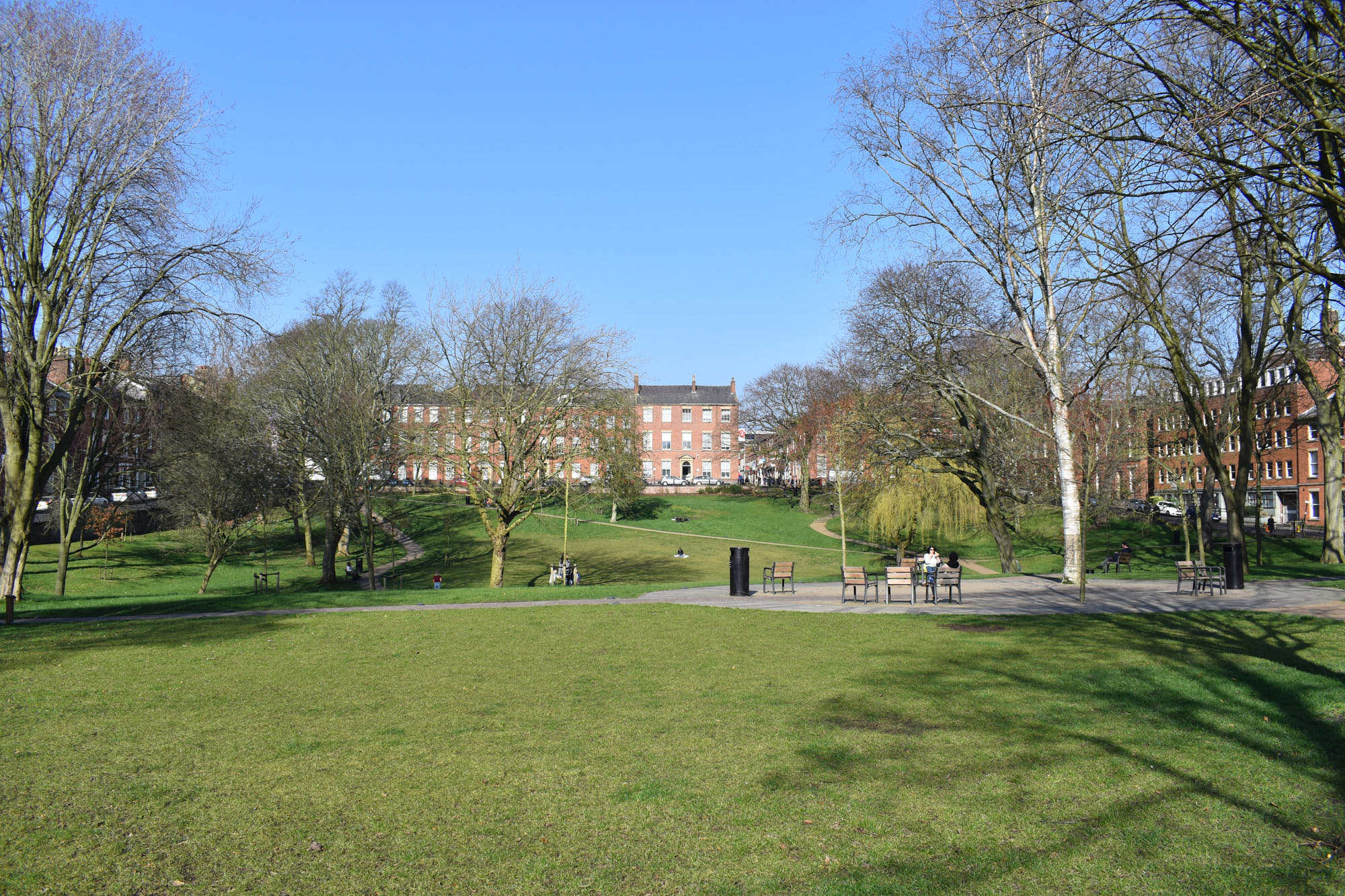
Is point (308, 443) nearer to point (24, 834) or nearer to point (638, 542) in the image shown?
point (638, 542)

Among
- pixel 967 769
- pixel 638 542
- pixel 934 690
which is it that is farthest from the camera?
pixel 638 542

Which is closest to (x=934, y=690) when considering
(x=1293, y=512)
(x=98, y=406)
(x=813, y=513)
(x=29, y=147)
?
(x=29, y=147)

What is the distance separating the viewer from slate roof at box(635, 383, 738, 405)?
117875 millimetres

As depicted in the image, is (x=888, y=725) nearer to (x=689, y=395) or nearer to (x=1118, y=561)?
(x=1118, y=561)

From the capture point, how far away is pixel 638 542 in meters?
60.5

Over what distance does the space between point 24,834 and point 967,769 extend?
6.85 metres

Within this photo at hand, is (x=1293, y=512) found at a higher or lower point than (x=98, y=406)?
lower

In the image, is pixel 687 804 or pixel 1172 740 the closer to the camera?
pixel 687 804

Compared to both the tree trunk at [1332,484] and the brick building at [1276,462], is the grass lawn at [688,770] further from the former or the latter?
the brick building at [1276,462]

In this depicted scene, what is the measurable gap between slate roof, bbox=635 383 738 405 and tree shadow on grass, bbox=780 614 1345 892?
10227 cm

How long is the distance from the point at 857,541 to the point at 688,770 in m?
57.0

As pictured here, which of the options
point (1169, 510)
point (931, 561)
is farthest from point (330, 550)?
point (1169, 510)

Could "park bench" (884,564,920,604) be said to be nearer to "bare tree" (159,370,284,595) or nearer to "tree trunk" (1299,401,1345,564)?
"tree trunk" (1299,401,1345,564)

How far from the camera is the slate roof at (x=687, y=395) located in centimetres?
11788
